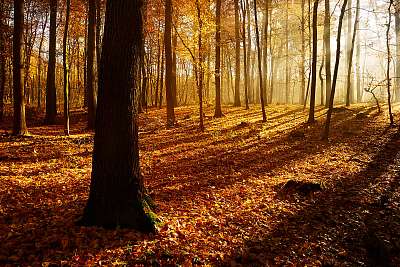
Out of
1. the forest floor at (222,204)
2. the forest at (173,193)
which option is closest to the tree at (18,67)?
the forest at (173,193)

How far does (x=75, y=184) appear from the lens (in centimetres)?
938

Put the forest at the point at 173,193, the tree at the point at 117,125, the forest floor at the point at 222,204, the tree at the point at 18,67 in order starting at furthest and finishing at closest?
the tree at the point at 18,67 → the tree at the point at 117,125 → the forest at the point at 173,193 → the forest floor at the point at 222,204

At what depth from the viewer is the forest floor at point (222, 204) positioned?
568 cm

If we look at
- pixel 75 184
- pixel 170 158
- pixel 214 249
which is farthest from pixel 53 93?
pixel 214 249

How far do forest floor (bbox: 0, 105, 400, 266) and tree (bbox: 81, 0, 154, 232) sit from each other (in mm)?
404

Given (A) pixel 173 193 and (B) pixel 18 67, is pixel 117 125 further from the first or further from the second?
(B) pixel 18 67

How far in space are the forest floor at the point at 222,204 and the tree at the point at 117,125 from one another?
1.33 ft

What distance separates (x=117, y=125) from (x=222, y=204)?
3.65 metres

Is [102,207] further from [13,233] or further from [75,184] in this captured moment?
[75,184]

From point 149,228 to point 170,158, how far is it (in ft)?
22.8

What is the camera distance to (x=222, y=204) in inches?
324

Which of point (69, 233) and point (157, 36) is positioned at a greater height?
point (157, 36)

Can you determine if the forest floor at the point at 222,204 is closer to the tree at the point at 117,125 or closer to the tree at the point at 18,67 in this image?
the tree at the point at 117,125

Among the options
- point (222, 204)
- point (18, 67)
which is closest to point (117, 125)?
point (222, 204)
